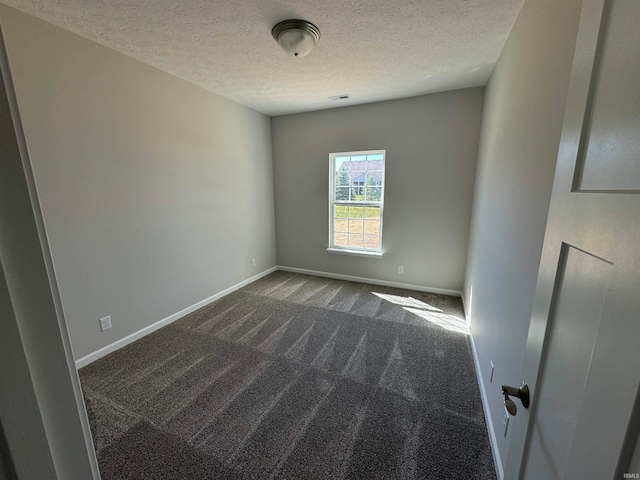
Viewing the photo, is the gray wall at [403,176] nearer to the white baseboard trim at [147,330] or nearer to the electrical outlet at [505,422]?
the white baseboard trim at [147,330]

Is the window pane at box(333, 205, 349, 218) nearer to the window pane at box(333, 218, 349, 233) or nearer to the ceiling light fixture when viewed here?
the window pane at box(333, 218, 349, 233)

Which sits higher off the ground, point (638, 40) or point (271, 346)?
point (638, 40)

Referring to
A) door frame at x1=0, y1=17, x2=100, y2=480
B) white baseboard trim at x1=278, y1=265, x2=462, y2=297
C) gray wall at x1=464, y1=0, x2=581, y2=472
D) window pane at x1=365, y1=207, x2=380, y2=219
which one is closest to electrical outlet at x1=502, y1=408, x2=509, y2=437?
gray wall at x1=464, y1=0, x2=581, y2=472

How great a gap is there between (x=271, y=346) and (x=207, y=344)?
24.6 inches

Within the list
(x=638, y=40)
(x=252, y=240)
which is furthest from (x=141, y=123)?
(x=638, y=40)

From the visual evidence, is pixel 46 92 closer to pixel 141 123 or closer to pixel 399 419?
pixel 141 123

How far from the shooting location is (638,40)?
17.0 inches

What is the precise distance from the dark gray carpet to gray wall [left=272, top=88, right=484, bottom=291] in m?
0.95

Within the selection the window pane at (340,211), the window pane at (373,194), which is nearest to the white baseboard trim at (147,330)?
the window pane at (340,211)

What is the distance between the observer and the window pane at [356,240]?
159 inches

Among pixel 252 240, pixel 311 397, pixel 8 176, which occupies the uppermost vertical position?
pixel 8 176

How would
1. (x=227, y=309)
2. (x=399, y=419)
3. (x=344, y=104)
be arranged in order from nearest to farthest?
(x=399, y=419)
(x=227, y=309)
(x=344, y=104)

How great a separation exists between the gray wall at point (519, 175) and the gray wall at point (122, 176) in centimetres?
299

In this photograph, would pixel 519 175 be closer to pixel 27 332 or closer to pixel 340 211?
pixel 27 332
